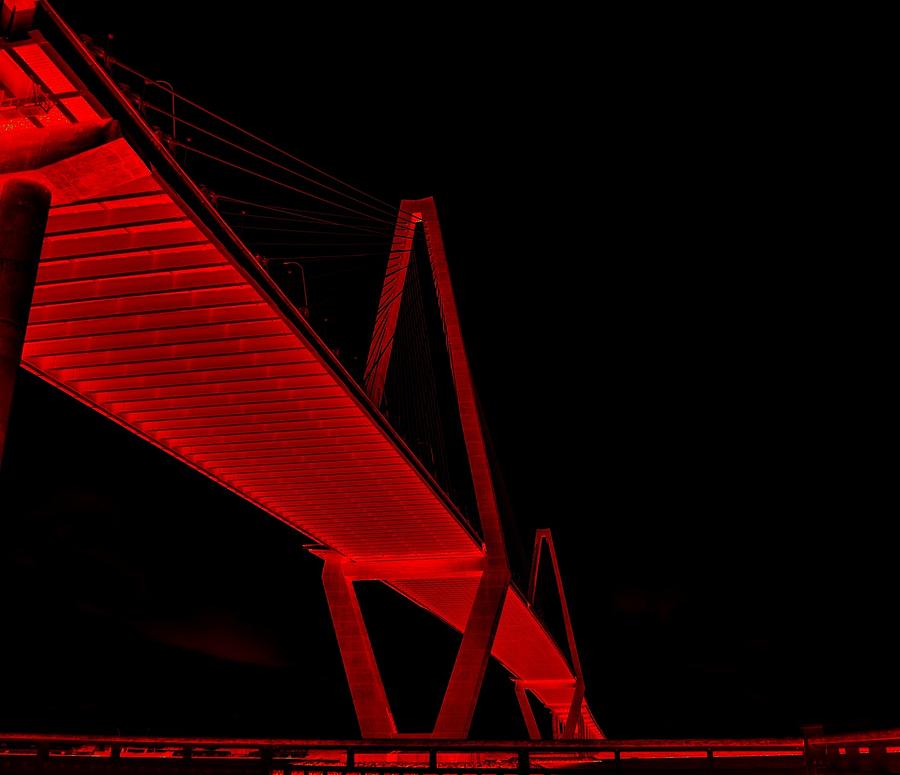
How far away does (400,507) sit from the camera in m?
18.1

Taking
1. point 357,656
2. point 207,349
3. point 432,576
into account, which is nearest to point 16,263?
point 207,349

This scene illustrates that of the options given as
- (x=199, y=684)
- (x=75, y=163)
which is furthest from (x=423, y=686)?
(x=75, y=163)

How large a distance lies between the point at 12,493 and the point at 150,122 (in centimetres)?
3245

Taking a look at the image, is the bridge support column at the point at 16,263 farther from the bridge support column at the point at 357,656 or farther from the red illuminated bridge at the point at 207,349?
the bridge support column at the point at 357,656

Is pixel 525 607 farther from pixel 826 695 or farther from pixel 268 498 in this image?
pixel 826 695

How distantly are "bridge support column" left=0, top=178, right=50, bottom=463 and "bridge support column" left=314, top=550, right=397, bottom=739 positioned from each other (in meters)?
A: 15.2

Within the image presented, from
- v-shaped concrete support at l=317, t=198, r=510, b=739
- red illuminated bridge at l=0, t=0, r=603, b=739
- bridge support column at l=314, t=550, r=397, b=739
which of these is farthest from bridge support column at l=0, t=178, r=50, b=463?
bridge support column at l=314, t=550, r=397, b=739

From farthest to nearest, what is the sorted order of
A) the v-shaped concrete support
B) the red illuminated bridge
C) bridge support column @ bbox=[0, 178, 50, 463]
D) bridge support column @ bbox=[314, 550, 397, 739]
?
1. bridge support column @ bbox=[314, 550, 397, 739]
2. the v-shaped concrete support
3. the red illuminated bridge
4. bridge support column @ bbox=[0, 178, 50, 463]

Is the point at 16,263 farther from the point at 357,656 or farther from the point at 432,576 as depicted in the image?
the point at 432,576

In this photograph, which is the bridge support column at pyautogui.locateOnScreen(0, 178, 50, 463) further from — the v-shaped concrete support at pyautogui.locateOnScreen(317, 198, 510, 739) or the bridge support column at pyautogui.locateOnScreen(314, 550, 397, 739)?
the bridge support column at pyautogui.locateOnScreen(314, 550, 397, 739)

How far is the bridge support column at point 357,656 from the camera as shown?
2084cm

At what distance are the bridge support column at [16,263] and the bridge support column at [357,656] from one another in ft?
50.0

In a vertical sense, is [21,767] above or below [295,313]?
below

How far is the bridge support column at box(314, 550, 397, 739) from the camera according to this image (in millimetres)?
20844
